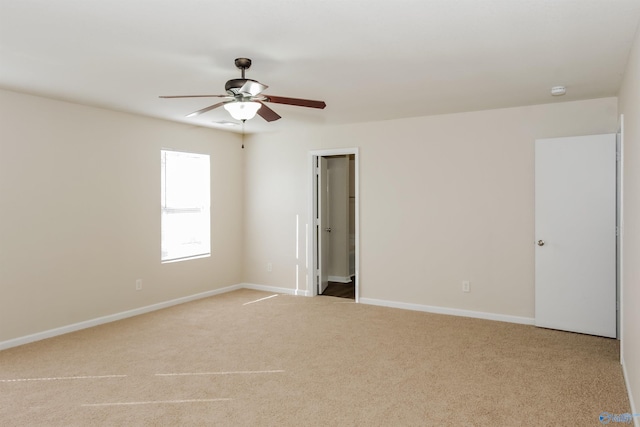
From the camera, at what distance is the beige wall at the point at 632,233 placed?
8.66 ft

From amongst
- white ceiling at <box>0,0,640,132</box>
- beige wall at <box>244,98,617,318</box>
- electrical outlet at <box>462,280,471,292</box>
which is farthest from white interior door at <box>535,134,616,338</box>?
electrical outlet at <box>462,280,471,292</box>

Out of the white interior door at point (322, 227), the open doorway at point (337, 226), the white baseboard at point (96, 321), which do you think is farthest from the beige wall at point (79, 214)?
the open doorway at point (337, 226)

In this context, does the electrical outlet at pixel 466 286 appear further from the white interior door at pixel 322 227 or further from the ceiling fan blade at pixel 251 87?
the ceiling fan blade at pixel 251 87

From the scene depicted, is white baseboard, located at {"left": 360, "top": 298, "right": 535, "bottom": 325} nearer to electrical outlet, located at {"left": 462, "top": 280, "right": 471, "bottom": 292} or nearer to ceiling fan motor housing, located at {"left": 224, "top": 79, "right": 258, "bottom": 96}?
electrical outlet, located at {"left": 462, "top": 280, "right": 471, "bottom": 292}

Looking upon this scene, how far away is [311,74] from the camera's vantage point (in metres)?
3.57

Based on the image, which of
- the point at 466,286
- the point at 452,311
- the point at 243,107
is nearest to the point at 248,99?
the point at 243,107

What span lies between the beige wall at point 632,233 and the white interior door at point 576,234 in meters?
0.81

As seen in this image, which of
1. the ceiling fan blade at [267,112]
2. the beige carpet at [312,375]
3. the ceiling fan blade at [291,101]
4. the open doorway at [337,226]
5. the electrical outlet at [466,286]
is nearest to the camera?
the beige carpet at [312,375]

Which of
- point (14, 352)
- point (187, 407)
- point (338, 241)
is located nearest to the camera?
point (187, 407)

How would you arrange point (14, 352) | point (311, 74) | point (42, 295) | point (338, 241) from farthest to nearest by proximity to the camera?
point (338, 241) < point (42, 295) < point (14, 352) < point (311, 74)

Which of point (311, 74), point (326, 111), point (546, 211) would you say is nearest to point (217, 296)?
point (326, 111)

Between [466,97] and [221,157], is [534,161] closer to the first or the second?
[466,97]

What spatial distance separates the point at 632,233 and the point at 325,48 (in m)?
2.41

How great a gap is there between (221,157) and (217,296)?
6.72 ft
